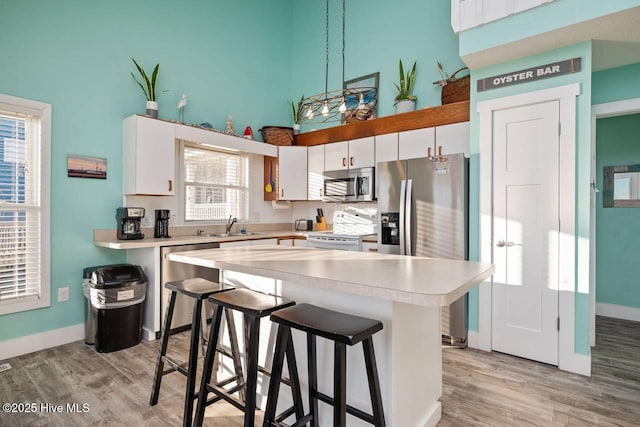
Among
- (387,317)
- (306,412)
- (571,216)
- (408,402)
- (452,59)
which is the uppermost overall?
(452,59)

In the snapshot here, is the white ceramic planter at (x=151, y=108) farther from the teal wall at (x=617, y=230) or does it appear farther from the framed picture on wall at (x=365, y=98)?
the teal wall at (x=617, y=230)

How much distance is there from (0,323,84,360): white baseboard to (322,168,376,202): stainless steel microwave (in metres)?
2.95

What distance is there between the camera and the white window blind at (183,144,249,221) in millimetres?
3951

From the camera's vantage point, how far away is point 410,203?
10.3 feet

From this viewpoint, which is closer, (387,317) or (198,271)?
(387,317)

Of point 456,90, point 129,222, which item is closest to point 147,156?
point 129,222

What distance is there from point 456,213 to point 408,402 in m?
1.81

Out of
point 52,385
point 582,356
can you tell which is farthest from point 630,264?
point 52,385

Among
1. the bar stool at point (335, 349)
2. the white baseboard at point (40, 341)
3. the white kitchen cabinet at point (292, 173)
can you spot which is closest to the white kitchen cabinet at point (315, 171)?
the white kitchen cabinet at point (292, 173)

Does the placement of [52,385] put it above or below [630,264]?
below

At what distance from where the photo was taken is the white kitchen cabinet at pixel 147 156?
3172 mm

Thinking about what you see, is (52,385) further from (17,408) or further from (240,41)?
(240,41)

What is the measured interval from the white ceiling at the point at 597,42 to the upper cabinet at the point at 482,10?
22 centimetres

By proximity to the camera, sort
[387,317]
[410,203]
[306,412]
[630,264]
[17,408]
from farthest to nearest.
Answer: [630,264], [410,203], [17,408], [306,412], [387,317]
